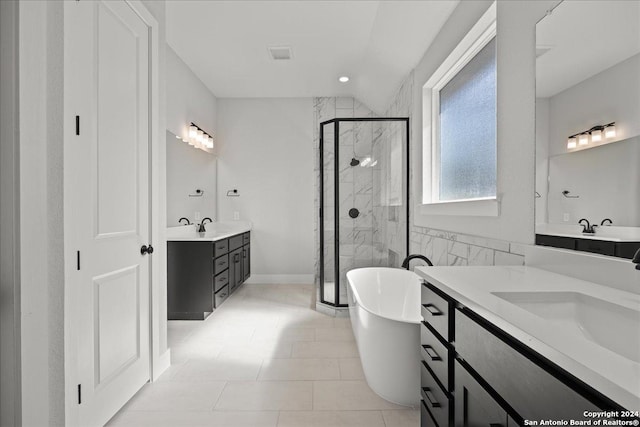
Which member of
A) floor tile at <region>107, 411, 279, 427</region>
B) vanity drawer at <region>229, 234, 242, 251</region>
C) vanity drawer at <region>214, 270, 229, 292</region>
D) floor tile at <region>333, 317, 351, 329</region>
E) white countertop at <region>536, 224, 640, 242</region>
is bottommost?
floor tile at <region>333, 317, 351, 329</region>

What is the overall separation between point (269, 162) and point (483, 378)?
464 cm

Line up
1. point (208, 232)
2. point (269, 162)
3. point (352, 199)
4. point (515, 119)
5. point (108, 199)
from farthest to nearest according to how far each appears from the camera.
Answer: point (269, 162) → point (208, 232) → point (352, 199) → point (108, 199) → point (515, 119)

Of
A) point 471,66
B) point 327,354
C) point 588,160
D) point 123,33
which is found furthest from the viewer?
point 327,354

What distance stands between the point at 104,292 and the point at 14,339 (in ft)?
1.65

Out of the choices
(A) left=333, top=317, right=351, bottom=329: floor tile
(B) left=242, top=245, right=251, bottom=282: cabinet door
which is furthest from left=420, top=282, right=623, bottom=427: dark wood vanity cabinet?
(B) left=242, top=245, right=251, bottom=282: cabinet door

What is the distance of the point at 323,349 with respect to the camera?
2748mm

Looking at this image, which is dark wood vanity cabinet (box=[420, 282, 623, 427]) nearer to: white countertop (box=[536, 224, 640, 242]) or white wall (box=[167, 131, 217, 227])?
white countertop (box=[536, 224, 640, 242])

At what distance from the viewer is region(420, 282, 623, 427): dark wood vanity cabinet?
24.2 inches

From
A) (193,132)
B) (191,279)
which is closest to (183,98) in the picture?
(193,132)

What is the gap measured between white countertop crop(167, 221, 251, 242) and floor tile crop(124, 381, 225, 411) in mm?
1479

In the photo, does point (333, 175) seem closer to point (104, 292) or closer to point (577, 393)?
point (104, 292)

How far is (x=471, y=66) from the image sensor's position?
93.6 inches

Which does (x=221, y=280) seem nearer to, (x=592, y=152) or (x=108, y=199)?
(x=108, y=199)

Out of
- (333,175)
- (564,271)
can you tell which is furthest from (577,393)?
(333,175)
